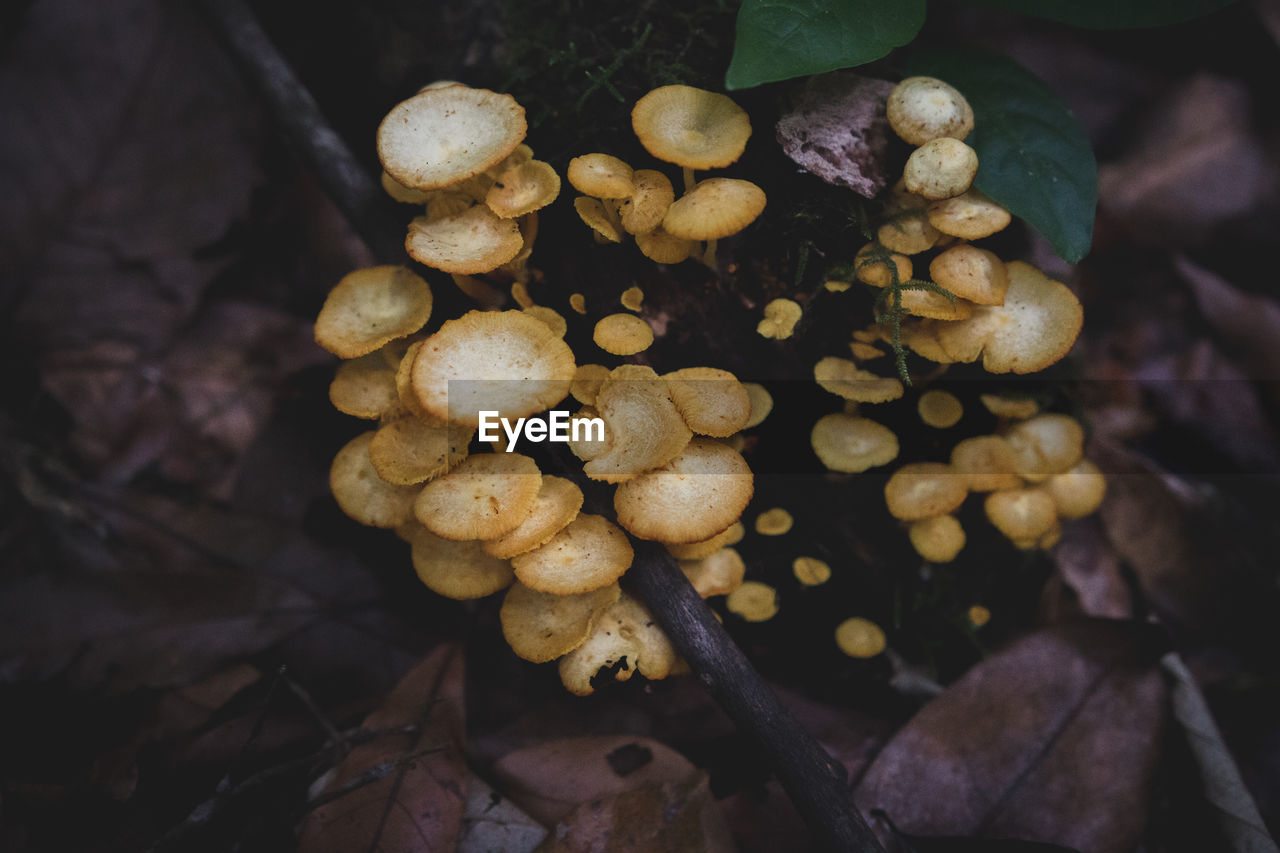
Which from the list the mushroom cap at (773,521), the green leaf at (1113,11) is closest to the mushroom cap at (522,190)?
the mushroom cap at (773,521)

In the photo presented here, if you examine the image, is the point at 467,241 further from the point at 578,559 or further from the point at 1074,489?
the point at 1074,489

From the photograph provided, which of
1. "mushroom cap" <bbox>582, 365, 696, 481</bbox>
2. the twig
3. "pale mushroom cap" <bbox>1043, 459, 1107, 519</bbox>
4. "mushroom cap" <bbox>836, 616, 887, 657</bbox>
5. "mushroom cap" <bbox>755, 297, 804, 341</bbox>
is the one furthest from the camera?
"pale mushroom cap" <bbox>1043, 459, 1107, 519</bbox>

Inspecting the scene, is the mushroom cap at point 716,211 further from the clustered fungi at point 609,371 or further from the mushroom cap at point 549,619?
the mushroom cap at point 549,619

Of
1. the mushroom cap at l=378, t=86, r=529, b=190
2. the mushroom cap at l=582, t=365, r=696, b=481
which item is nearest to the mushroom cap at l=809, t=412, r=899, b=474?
the mushroom cap at l=582, t=365, r=696, b=481

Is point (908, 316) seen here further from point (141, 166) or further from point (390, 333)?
point (141, 166)

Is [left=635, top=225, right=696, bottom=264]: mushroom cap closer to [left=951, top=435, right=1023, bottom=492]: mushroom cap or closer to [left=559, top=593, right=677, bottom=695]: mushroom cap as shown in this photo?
[left=559, top=593, right=677, bottom=695]: mushroom cap

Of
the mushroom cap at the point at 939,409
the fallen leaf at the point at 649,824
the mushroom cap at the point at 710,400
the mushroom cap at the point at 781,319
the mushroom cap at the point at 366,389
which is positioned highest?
the mushroom cap at the point at 781,319

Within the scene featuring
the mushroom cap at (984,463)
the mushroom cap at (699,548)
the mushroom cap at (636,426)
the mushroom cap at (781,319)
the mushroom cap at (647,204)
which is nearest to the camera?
the mushroom cap at (636,426)
